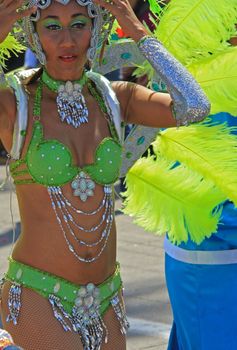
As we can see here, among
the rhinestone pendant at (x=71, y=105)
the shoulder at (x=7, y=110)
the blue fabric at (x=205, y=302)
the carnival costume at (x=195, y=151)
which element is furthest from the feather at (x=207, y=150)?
the shoulder at (x=7, y=110)

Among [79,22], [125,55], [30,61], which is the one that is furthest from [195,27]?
[30,61]

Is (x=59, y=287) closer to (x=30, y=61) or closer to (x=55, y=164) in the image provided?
(x=55, y=164)

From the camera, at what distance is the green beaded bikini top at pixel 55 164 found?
340 centimetres

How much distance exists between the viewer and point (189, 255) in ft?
13.7

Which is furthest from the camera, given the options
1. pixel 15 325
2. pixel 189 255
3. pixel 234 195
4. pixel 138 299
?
pixel 138 299

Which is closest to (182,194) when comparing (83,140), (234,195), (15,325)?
(234,195)

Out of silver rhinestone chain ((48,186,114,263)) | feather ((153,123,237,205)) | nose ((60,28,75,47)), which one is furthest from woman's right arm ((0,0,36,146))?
feather ((153,123,237,205))

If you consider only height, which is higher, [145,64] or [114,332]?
[145,64]

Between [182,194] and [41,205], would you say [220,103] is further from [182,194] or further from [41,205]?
[41,205]

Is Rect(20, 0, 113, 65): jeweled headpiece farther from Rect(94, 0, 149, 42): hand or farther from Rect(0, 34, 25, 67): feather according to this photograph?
Rect(0, 34, 25, 67): feather

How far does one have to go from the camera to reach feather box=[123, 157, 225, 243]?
12.5ft

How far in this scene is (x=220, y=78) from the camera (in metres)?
3.75

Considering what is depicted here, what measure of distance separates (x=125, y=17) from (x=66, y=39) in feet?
0.78

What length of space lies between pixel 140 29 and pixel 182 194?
26.4 inches
